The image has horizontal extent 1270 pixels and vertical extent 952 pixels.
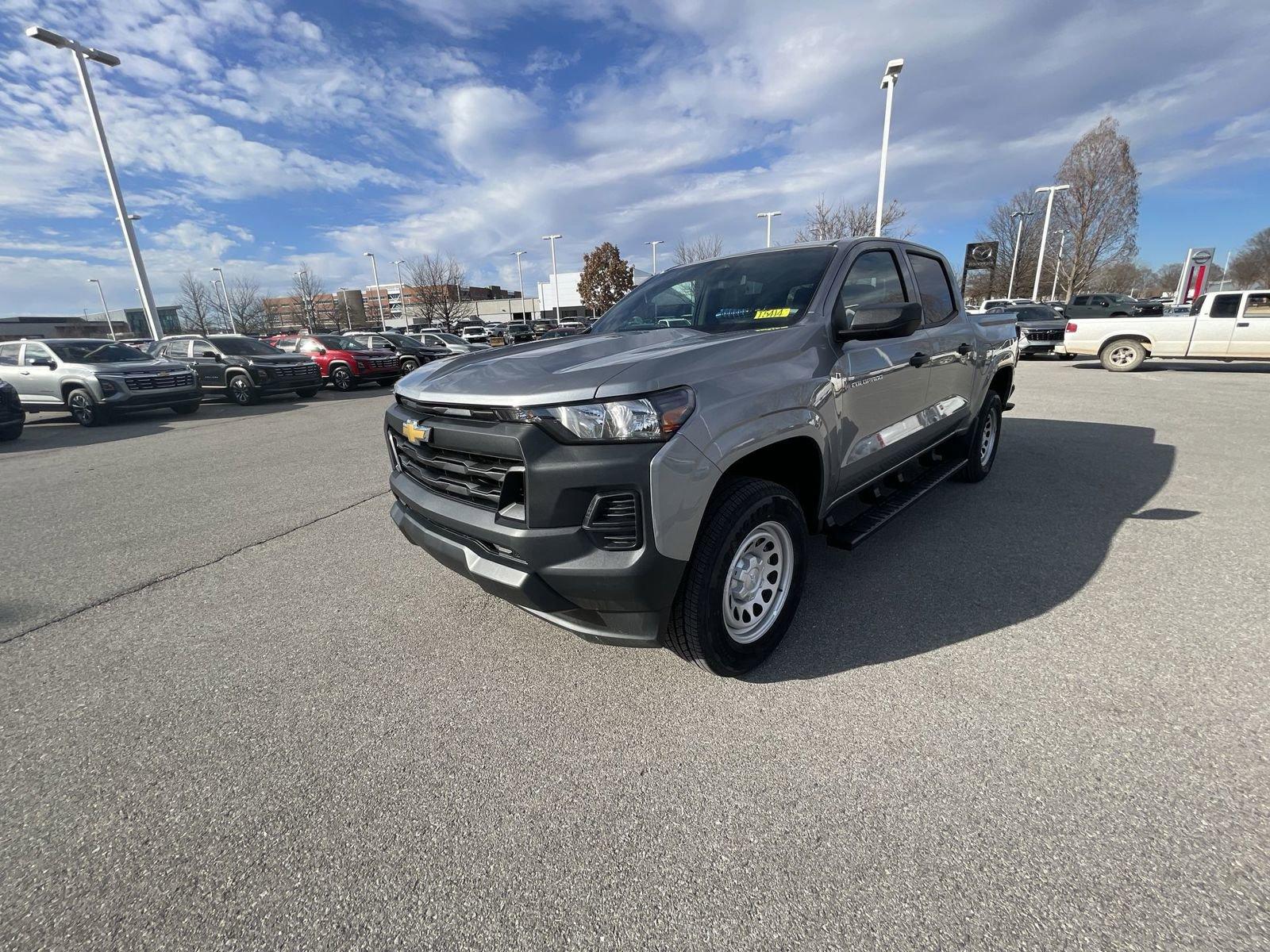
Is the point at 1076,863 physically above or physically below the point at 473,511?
below

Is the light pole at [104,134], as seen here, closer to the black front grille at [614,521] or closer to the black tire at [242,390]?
the black tire at [242,390]

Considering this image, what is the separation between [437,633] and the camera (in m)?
2.93

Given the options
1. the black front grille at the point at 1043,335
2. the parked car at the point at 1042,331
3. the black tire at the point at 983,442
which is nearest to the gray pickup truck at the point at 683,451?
the black tire at the point at 983,442

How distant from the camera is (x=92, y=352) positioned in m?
11.0

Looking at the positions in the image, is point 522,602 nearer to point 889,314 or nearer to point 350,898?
point 350,898

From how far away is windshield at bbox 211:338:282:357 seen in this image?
13.9m

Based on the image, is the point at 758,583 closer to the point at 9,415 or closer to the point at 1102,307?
the point at 9,415

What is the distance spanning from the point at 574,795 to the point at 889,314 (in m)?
2.42

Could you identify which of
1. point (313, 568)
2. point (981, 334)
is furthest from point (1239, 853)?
point (313, 568)

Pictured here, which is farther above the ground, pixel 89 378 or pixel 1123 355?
pixel 89 378

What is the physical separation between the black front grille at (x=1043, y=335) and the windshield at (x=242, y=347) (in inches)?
827

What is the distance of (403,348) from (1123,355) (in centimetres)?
2041

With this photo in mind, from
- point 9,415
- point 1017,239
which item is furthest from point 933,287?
point 1017,239

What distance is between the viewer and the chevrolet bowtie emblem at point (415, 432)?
2.41 m
